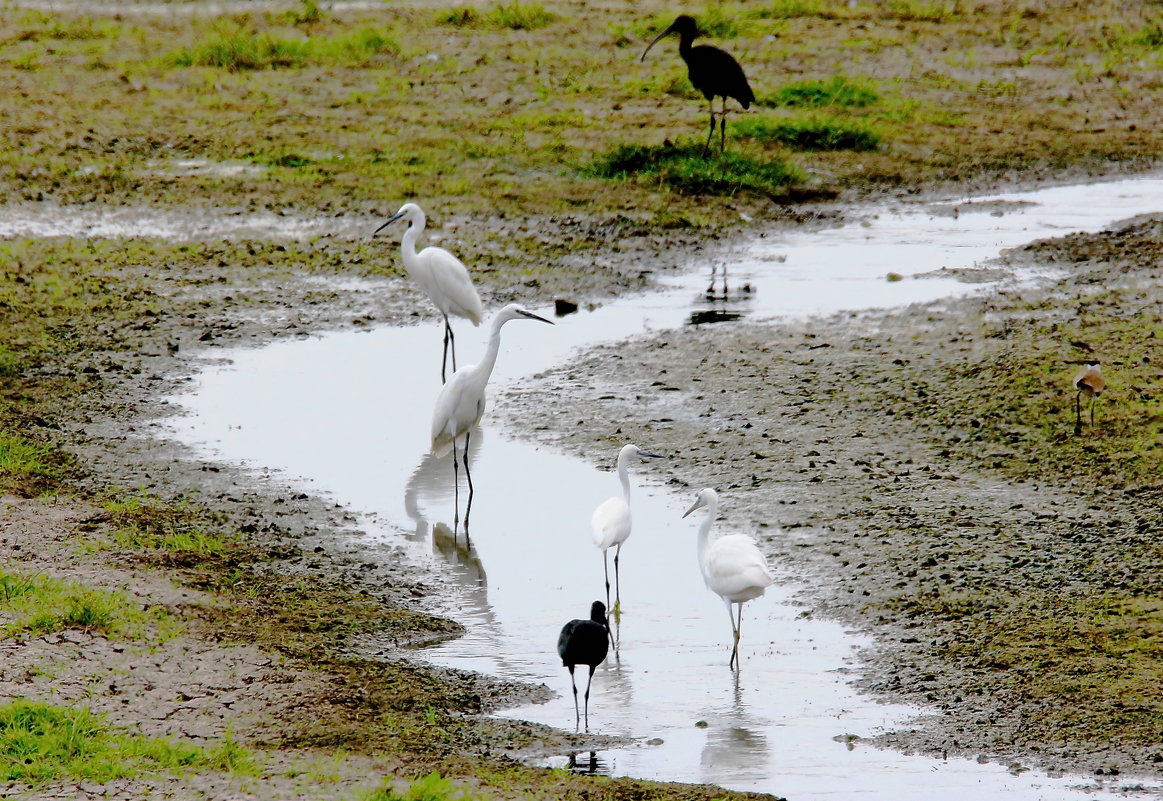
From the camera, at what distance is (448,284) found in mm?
11969

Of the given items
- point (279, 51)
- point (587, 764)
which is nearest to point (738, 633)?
point (587, 764)

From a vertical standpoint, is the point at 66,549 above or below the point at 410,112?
below

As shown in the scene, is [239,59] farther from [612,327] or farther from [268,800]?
[268,800]

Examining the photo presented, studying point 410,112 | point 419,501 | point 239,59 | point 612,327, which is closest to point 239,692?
point 419,501

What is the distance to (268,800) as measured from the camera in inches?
214

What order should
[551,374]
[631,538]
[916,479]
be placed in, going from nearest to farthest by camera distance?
[631,538], [916,479], [551,374]

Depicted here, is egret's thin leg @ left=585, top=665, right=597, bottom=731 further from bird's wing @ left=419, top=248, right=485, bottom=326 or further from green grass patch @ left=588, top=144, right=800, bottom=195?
green grass patch @ left=588, top=144, right=800, bottom=195

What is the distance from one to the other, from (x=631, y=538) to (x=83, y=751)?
3.78 metres

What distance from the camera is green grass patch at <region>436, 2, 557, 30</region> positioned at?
24.2 meters

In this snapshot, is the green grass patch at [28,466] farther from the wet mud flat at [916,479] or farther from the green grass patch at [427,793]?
the green grass patch at [427,793]

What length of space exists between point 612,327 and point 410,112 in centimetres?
814

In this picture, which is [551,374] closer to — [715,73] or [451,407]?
[451,407]

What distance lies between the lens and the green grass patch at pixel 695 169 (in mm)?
16797

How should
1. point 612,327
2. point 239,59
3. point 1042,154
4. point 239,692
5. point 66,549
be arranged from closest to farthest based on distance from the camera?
→ 1. point 239,692
2. point 66,549
3. point 612,327
4. point 1042,154
5. point 239,59
